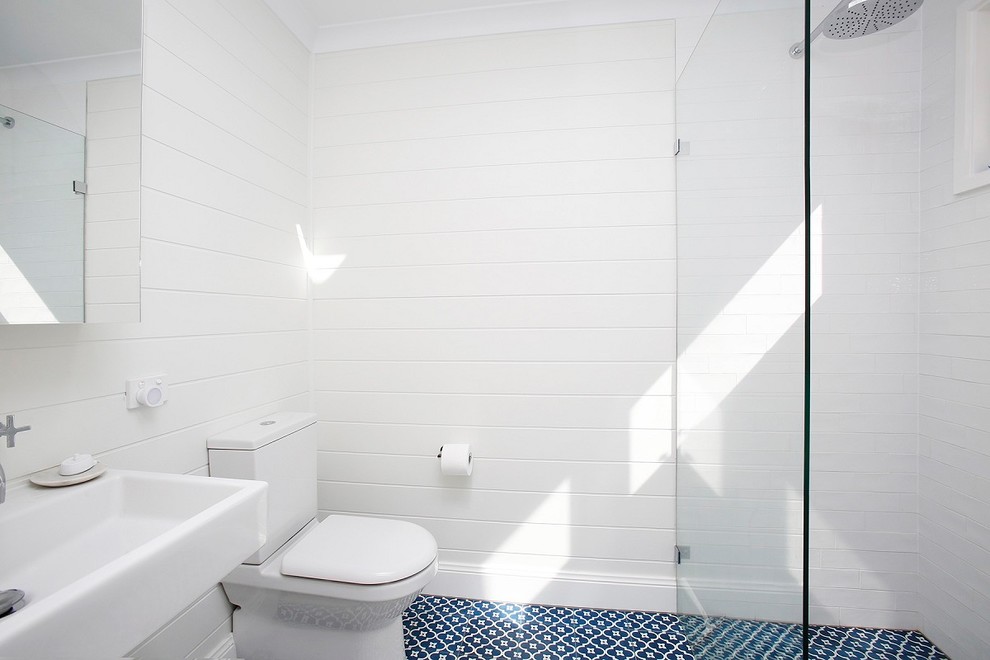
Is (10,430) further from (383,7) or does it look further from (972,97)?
(972,97)

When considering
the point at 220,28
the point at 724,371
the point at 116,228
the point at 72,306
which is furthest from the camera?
the point at 220,28

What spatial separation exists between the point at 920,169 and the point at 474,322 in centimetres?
149

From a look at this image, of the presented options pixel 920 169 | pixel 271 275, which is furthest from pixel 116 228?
pixel 920 169

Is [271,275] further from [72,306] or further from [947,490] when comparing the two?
[947,490]

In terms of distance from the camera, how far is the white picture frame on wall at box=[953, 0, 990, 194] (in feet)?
3.11

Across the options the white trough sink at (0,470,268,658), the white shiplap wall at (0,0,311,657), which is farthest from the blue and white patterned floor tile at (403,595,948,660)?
the white trough sink at (0,470,268,658)

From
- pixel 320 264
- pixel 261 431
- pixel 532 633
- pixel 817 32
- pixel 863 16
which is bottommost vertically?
pixel 532 633

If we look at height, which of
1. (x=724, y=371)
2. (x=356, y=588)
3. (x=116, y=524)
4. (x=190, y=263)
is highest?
(x=190, y=263)

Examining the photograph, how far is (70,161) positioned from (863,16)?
6.25 feet

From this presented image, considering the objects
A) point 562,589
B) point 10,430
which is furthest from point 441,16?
point 562,589

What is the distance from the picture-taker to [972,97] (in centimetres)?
99

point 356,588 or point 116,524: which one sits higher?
point 116,524

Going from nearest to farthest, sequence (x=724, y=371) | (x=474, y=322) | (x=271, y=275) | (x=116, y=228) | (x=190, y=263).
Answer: (x=116, y=228)
(x=724, y=371)
(x=190, y=263)
(x=271, y=275)
(x=474, y=322)

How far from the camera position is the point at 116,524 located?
41.8 inches
